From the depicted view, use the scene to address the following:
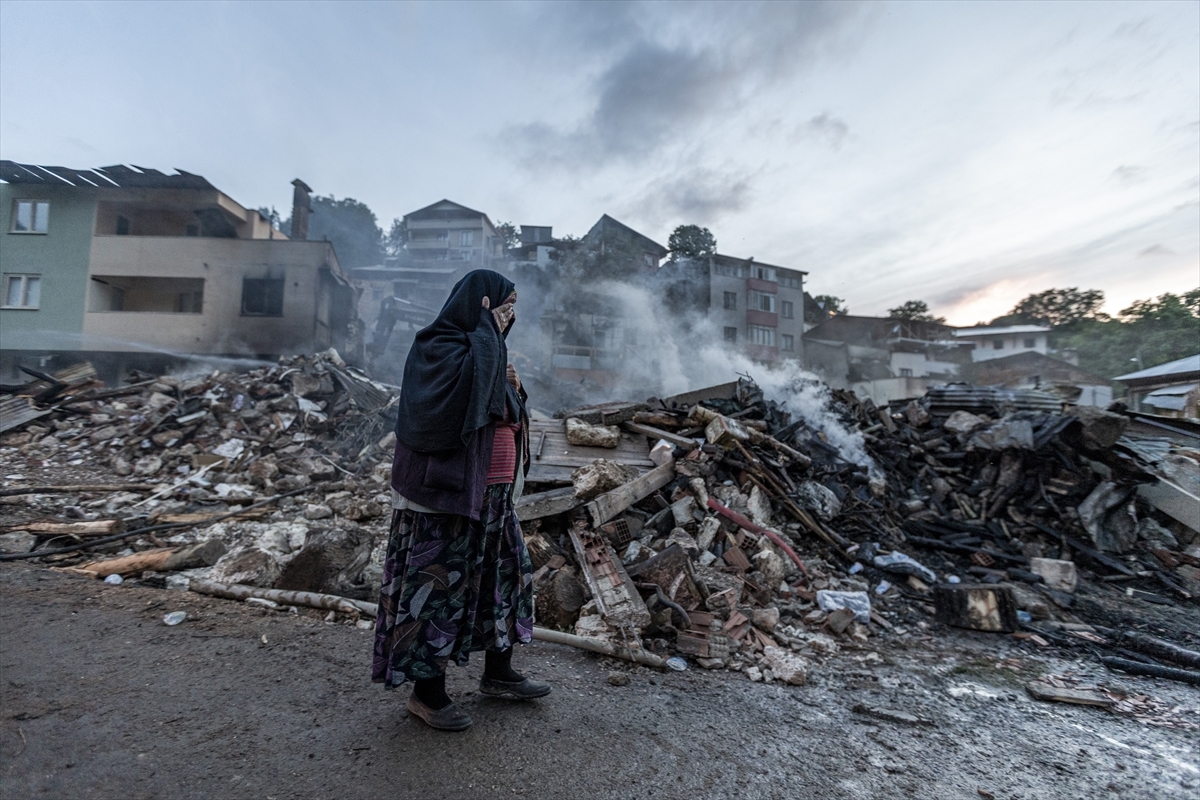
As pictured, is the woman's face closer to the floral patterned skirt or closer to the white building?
the floral patterned skirt

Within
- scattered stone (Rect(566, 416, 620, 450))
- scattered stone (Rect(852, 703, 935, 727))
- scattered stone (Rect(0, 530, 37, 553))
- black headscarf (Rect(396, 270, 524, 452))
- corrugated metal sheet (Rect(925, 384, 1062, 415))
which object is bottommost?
scattered stone (Rect(852, 703, 935, 727))

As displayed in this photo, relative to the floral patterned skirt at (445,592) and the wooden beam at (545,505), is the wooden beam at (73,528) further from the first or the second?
the floral patterned skirt at (445,592)

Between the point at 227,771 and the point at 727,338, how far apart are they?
3179 centimetres

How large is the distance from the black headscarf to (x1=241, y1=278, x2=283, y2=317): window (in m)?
18.9

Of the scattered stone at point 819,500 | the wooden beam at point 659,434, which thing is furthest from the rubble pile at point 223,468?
the scattered stone at point 819,500

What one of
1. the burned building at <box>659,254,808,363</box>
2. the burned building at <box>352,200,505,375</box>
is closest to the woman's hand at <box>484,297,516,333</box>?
the burned building at <box>352,200,505,375</box>

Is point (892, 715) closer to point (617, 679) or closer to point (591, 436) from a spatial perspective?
point (617, 679)

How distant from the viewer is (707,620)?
11.3ft

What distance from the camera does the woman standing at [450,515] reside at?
78.5 inches

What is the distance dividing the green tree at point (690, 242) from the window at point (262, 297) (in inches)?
960

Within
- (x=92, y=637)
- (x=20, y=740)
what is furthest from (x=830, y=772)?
(x=92, y=637)

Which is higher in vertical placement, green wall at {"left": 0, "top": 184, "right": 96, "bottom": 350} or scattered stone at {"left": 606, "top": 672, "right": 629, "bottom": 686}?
green wall at {"left": 0, "top": 184, "right": 96, "bottom": 350}

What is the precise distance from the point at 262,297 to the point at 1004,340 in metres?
45.6

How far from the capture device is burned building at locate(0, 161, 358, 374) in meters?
16.9
